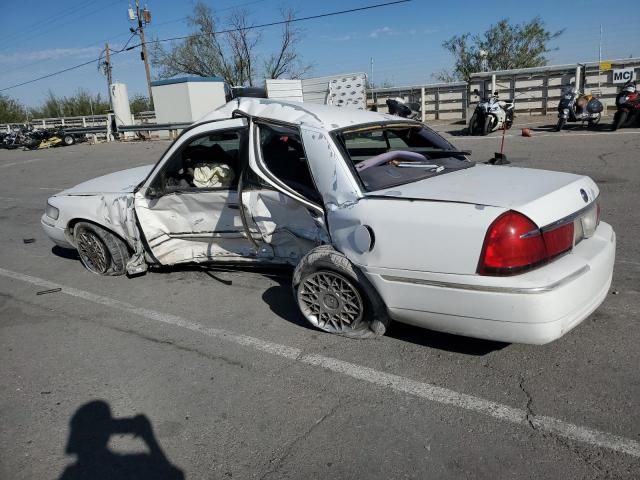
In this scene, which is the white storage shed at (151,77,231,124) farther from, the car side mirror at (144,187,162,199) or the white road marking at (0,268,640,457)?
Answer: the white road marking at (0,268,640,457)

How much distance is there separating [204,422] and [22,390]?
52.8 inches

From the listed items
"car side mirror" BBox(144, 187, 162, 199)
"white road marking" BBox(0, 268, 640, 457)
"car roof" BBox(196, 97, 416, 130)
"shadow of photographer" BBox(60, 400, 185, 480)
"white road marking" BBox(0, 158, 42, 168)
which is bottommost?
"shadow of photographer" BBox(60, 400, 185, 480)

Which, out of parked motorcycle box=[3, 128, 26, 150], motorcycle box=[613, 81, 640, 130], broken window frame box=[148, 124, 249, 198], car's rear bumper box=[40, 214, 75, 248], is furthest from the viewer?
parked motorcycle box=[3, 128, 26, 150]

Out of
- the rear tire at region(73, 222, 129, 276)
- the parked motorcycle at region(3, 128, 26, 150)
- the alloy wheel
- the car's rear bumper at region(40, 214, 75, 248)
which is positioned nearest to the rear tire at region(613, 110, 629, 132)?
the rear tire at region(73, 222, 129, 276)

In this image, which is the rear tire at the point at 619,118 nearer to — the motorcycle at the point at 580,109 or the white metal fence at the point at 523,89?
the motorcycle at the point at 580,109

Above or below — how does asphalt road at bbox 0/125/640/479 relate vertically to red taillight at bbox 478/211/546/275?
below

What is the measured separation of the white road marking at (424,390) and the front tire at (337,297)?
0.28 m

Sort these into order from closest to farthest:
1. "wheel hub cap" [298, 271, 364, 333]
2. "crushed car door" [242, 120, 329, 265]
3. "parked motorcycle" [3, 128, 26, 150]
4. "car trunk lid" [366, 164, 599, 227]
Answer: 1. "car trunk lid" [366, 164, 599, 227]
2. "wheel hub cap" [298, 271, 364, 333]
3. "crushed car door" [242, 120, 329, 265]
4. "parked motorcycle" [3, 128, 26, 150]

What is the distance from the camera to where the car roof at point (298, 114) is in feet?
12.2

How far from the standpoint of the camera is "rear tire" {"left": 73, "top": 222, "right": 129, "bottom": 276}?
16.7 ft

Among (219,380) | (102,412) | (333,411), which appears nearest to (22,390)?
(102,412)

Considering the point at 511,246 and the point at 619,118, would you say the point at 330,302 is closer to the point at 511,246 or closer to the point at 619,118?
the point at 511,246

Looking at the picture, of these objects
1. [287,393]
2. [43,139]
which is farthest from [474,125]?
[43,139]

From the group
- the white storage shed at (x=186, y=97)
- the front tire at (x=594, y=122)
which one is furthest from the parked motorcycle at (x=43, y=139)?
the front tire at (x=594, y=122)
